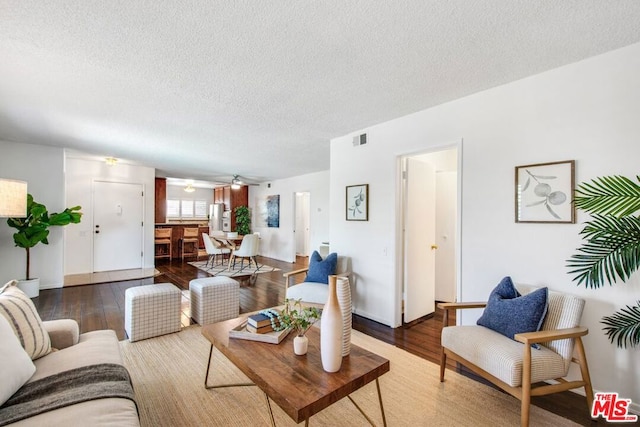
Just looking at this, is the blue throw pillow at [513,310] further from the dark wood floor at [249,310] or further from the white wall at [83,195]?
the white wall at [83,195]

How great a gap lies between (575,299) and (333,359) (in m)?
1.77

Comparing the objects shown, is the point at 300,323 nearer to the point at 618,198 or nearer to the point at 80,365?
the point at 80,365

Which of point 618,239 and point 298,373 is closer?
point 298,373

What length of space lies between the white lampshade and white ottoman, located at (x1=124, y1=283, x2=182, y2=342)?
1328 mm

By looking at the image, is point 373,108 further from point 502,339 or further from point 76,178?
point 76,178

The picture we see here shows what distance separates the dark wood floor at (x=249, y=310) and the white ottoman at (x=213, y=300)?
0.27 meters

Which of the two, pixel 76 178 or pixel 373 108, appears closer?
pixel 373 108

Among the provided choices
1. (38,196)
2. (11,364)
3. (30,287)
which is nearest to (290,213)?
(38,196)

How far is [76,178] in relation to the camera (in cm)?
589

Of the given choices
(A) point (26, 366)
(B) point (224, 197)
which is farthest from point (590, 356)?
(B) point (224, 197)

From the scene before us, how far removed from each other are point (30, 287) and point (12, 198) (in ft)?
11.9

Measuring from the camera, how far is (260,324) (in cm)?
199

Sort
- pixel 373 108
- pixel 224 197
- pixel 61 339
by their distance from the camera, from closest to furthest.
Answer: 1. pixel 61 339
2. pixel 373 108
3. pixel 224 197

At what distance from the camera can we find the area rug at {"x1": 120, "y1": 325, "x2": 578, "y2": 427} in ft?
5.88
